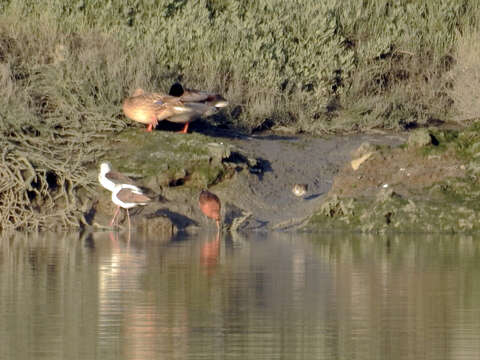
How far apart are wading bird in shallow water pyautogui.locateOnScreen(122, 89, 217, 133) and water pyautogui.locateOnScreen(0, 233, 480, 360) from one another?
11.2 feet

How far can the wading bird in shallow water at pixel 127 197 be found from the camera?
598 inches

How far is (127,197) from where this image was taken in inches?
598

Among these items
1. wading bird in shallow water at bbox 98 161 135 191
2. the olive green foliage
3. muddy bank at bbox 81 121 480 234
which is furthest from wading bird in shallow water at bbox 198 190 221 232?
the olive green foliage

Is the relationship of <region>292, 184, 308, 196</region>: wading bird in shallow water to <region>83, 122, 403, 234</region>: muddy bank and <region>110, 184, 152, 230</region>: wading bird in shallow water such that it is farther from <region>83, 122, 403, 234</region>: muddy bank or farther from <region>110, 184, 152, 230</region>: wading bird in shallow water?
<region>110, 184, 152, 230</region>: wading bird in shallow water

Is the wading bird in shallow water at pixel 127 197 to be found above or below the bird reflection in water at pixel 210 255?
above

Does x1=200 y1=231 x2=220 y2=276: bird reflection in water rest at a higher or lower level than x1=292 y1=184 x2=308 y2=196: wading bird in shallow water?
lower

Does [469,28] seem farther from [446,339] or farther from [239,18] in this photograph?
[446,339]

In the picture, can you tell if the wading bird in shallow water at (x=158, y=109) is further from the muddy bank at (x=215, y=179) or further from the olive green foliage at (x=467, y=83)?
the olive green foliage at (x=467, y=83)

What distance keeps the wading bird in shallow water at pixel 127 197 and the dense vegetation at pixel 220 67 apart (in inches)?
26.8

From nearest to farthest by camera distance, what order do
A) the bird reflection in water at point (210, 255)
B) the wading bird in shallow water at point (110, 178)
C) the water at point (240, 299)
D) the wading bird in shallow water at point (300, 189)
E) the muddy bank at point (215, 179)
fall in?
the water at point (240, 299) → the bird reflection in water at point (210, 255) → the wading bird in shallow water at point (110, 178) → the muddy bank at point (215, 179) → the wading bird in shallow water at point (300, 189)

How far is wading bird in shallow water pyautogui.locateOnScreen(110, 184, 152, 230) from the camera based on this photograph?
1518 cm

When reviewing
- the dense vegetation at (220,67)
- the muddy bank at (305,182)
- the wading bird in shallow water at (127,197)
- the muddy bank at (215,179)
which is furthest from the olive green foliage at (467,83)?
the wading bird in shallow water at (127,197)

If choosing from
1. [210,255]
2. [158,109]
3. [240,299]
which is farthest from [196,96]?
[240,299]

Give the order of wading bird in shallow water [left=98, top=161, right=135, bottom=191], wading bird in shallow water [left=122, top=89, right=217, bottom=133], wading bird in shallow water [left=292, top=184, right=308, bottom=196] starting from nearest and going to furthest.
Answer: wading bird in shallow water [left=98, top=161, right=135, bottom=191], wading bird in shallow water [left=292, top=184, right=308, bottom=196], wading bird in shallow water [left=122, top=89, right=217, bottom=133]
